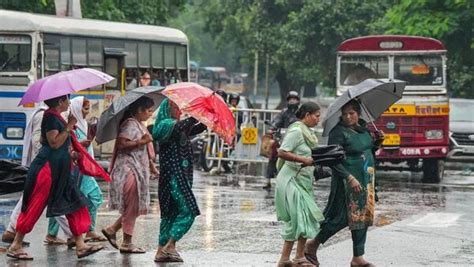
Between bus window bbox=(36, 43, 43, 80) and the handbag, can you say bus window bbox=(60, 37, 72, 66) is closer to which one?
bus window bbox=(36, 43, 43, 80)

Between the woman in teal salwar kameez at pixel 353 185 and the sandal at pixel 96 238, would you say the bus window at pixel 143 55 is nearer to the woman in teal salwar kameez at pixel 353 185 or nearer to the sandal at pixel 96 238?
the sandal at pixel 96 238

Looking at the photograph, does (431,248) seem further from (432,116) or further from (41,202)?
(432,116)

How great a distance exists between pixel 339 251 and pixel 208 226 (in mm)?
2395

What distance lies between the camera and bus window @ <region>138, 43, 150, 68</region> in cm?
2551

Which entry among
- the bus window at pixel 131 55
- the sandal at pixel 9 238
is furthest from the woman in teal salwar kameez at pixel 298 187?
the bus window at pixel 131 55

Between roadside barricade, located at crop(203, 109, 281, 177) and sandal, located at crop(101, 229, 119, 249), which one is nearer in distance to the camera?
sandal, located at crop(101, 229, 119, 249)

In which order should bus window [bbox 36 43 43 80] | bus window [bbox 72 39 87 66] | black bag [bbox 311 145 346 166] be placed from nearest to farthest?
1. black bag [bbox 311 145 346 166]
2. bus window [bbox 36 43 43 80]
3. bus window [bbox 72 39 87 66]

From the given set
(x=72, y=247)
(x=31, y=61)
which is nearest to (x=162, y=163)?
(x=72, y=247)

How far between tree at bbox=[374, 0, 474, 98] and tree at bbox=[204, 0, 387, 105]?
30.0 feet

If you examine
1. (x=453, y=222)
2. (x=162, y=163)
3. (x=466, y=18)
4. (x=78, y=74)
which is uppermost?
(x=466, y=18)

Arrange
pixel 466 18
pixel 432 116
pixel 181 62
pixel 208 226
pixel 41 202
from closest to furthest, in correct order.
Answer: pixel 41 202 < pixel 208 226 < pixel 432 116 < pixel 181 62 < pixel 466 18

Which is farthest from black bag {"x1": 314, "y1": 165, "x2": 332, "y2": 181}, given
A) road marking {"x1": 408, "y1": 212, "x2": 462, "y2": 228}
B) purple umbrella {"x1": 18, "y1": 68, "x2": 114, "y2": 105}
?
road marking {"x1": 408, "y1": 212, "x2": 462, "y2": 228}

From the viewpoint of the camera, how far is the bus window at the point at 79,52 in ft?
76.2

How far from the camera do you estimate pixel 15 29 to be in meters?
21.4
